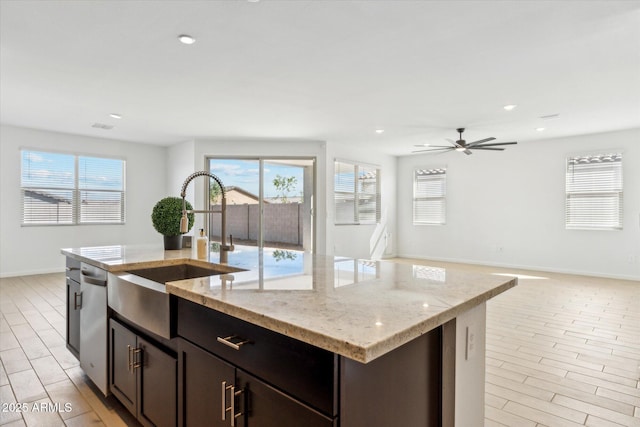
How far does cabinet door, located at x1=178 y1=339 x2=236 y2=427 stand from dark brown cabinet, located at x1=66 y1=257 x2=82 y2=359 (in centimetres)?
138

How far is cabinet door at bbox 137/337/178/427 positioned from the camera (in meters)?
1.48

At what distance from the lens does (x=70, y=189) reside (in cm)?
652

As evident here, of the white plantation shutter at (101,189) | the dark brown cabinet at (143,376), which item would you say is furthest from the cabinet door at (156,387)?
the white plantation shutter at (101,189)

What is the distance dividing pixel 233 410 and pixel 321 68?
9.99 feet

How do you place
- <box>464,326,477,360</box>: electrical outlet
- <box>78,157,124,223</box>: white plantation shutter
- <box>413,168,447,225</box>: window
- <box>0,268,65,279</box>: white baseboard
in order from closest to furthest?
<box>464,326,477,360</box>: electrical outlet, <box>0,268,65,279</box>: white baseboard, <box>78,157,124,223</box>: white plantation shutter, <box>413,168,447,225</box>: window

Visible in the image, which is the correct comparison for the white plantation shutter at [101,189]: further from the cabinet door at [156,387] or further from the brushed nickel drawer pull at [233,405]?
the brushed nickel drawer pull at [233,405]

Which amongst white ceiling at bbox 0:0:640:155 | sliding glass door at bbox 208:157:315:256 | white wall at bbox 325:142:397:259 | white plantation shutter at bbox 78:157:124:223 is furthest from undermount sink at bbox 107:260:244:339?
white plantation shutter at bbox 78:157:124:223

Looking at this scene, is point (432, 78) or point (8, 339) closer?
point (8, 339)

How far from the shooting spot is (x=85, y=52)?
10.1 ft

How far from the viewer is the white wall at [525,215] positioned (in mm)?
6004

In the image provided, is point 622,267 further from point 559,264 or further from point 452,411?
point 452,411

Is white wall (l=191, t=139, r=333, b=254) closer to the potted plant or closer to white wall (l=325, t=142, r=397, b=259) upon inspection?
white wall (l=325, t=142, r=397, b=259)

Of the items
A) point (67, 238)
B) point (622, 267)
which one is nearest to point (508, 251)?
point (622, 267)

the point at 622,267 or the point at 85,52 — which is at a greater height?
the point at 85,52
